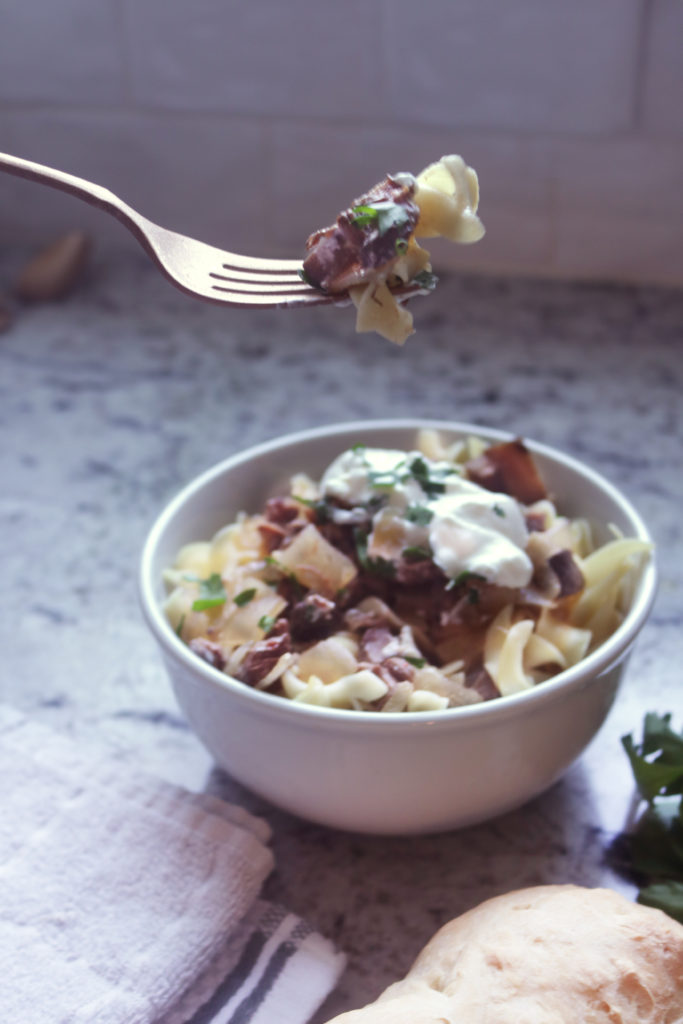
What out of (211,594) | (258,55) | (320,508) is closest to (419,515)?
(320,508)

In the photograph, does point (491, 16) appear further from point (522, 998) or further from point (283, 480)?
point (522, 998)

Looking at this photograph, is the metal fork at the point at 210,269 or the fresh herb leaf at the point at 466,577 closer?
the metal fork at the point at 210,269

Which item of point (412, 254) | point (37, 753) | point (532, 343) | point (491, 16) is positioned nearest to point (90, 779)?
point (37, 753)

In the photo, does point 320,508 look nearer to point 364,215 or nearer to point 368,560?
point 368,560

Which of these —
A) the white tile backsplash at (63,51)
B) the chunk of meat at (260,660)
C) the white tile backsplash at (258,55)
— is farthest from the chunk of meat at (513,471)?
the white tile backsplash at (63,51)

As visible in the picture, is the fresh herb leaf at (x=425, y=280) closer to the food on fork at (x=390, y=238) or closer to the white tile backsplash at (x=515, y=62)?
the food on fork at (x=390, y=238)

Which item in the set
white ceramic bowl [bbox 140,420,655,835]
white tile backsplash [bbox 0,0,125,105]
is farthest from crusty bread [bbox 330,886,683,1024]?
white tile backsplash [bbox 0,0,125,105]
